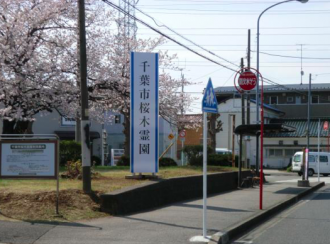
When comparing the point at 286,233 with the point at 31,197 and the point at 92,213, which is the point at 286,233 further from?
the point at 31,197

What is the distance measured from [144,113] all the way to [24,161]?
4803mm

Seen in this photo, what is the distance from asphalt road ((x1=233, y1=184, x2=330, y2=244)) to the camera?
31.9ft

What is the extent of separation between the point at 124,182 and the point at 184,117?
1134 centimetres

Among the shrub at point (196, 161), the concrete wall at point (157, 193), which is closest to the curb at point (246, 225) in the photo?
the concrete wall at point (157, 193)

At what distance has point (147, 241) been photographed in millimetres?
8656

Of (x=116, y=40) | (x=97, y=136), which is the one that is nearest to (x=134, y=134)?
(x=116, y=40)

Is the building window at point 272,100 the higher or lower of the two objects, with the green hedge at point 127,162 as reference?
higher

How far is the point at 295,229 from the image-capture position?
11.1m

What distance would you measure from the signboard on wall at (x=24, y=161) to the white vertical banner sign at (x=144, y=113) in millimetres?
4192

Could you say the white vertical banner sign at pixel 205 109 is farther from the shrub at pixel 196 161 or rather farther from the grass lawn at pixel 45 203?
the shrub at pixel 196 161

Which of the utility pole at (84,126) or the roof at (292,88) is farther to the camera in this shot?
the roof at (292,88)

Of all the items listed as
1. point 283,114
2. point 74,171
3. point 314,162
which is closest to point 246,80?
point 74,171

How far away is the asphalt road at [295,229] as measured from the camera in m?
9.73

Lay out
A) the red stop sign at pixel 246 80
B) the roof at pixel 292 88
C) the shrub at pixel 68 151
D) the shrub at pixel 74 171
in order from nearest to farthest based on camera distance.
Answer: the shrub at pixel 74 171 < the red stop sign at pixel 246 80 < the shrub at pixel 68 151 < the roof at pixel 292 88
